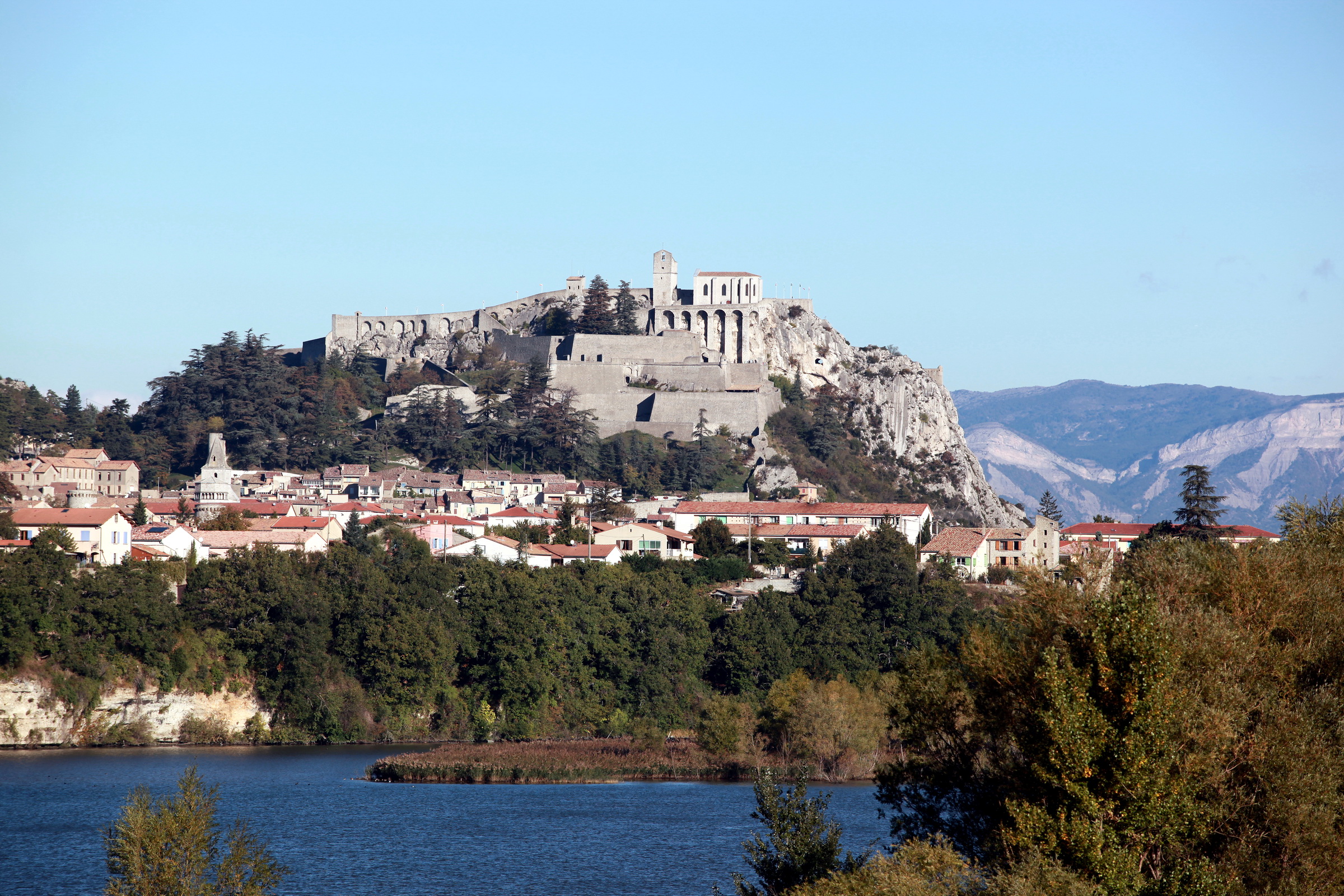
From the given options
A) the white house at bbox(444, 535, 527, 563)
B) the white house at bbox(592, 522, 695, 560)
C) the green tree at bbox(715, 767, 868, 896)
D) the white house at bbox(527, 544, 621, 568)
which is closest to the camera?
the green tree at bbox(715, 767, 868, 896)

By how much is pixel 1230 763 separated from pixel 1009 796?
2.84 metres

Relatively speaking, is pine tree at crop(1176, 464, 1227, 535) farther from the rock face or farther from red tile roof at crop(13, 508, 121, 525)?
red tile roof at crop(13, 508, 121, 525)

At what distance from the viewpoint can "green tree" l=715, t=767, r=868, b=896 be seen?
77.1ft

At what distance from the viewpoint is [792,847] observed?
23812 mm

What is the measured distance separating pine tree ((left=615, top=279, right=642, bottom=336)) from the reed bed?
54.4 m

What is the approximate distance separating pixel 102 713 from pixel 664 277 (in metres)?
61.7

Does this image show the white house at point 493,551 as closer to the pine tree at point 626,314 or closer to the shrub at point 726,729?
the shrub at point 726,729

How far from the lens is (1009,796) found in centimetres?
2014

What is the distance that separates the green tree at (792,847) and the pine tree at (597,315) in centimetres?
7827

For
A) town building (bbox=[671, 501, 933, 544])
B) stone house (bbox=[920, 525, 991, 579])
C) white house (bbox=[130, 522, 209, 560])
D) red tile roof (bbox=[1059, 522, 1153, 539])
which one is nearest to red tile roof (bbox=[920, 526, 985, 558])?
stone house (bbox=[920, 525, 991, 579])

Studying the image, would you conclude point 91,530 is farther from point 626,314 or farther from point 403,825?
point 626,314

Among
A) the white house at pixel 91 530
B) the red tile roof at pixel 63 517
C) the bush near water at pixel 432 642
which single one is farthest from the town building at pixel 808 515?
the red tile roof at pixel 63 517

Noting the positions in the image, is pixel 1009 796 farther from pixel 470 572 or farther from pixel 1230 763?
pixel 470 572

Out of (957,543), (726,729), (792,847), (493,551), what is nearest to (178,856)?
(792,847)
